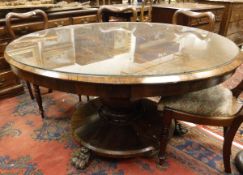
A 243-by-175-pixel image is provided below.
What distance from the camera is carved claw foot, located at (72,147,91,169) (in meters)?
1.38

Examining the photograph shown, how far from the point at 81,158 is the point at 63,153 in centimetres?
20

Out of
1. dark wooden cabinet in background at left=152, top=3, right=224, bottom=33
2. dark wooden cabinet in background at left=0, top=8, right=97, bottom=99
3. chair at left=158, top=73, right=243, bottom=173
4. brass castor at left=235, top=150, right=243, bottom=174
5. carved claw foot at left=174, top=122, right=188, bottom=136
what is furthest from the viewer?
dark wooden cabinet in background at left=152, top=3, right=224, bottom=33

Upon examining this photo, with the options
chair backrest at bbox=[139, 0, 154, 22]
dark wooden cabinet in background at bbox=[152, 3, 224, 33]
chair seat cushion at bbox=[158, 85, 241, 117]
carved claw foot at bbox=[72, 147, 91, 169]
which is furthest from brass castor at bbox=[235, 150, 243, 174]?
chair backrest at bbox=[139, 0, 154, 22]

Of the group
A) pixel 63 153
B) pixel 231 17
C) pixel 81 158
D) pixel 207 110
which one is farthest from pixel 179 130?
pixel 231 17

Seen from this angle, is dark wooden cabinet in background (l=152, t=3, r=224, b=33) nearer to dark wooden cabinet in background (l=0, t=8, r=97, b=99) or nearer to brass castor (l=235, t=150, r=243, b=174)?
dark wooden cabinet in background (l=0, t=8, r=97, b=99)

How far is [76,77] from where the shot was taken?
0.90 metres

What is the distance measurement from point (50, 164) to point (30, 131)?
18.0 inches

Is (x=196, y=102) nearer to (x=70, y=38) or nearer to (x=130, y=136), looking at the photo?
(x=130, y=136)

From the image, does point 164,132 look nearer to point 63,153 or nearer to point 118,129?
point 118,129

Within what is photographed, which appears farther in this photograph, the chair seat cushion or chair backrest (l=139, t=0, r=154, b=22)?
chair backrest (l=139, t=0, r=154, b=22)

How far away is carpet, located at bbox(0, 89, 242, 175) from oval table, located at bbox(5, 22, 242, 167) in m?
0.12

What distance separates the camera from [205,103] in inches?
47.7

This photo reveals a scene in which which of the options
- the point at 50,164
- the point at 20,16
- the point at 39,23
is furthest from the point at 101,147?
the point at 39,23

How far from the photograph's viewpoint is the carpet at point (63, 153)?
4.54 feet
